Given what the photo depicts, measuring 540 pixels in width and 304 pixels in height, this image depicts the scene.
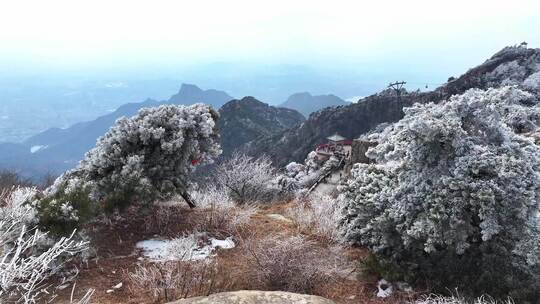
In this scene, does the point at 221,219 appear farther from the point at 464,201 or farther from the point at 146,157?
the point at 464,201

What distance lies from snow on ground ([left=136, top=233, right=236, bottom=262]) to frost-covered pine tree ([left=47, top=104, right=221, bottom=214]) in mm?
887

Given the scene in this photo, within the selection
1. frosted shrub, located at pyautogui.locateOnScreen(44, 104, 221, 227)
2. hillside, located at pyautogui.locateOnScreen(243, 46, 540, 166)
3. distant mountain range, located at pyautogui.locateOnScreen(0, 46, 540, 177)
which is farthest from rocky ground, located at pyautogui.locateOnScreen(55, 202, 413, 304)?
hillside, located at pyautogui.locateOnScreen(243, 46, 540, 166)

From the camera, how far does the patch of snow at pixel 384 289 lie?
19.6 feet

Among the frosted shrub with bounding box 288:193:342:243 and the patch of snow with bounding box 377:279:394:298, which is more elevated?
the patch of snow with bounding box 377:279:394:298

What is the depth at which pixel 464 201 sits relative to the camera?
5.38 m

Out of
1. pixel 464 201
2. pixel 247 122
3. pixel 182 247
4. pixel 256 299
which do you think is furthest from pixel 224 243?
pixel 247 122

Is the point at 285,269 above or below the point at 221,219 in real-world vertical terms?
above

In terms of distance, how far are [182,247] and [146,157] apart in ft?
9.31

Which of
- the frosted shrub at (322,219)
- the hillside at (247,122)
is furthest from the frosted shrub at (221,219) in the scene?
the hillside at (247,122)

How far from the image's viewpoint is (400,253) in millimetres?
6168

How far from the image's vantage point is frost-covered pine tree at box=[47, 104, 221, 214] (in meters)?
8.12

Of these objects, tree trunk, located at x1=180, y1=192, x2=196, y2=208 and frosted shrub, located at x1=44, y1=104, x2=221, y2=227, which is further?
tree trunk, located at x1=180, y1=192, x2=196, y2=208

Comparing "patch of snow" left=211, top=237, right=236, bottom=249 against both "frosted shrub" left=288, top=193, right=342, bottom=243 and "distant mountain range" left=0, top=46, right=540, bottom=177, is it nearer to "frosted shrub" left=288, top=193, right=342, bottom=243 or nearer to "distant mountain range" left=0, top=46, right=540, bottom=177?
"frosted shrub" left=288, top=193, right=342, bottom=243

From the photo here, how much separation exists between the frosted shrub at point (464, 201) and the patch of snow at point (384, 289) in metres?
0.26
